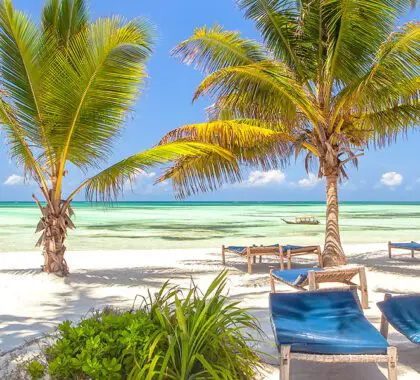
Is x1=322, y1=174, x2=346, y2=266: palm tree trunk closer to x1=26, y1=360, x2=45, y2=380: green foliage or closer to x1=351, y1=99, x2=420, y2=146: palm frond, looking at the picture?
x1=351, y1=99, x2=420, y2=146: palm frond

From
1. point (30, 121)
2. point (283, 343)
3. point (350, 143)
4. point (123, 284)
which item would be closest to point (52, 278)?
point (123, 284)

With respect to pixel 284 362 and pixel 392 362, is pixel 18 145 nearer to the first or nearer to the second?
pixel 284 362

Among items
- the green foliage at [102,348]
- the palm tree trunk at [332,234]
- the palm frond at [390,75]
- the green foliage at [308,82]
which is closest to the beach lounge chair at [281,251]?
the palm tree trunk at [332,234]

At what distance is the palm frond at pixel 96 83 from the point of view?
23.3 ft

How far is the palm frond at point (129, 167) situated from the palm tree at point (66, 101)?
2cm

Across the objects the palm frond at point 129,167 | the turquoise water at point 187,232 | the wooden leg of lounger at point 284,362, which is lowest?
the turquoise water at point 187,232

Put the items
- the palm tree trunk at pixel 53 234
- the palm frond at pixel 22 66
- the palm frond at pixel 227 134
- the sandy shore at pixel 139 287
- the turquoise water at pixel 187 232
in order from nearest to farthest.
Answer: the sandy shore at pixel 139 287 < the palm frond at pixel 22 66 < the palm tree trunk at pixel 53 234 < the palm frond at pixel 227 134 < the turquoise water at pixel 187 232

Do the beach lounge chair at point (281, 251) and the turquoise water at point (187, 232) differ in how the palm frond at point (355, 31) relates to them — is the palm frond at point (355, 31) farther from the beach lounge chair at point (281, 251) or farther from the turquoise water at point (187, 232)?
the turquoise water at point (187, 232)

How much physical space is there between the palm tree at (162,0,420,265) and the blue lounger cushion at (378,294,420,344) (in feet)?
14.7

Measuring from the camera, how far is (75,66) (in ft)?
23.7

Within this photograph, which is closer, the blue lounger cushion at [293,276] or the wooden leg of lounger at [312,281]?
the wooden leg of lounger at [312,281]

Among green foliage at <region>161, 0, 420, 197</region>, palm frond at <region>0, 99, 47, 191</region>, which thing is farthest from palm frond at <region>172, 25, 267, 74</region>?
palm frond at <region>0, 99, 47, 191</region>

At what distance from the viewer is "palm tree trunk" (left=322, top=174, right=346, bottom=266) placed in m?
8.70

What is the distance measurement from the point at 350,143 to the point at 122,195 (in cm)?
502
